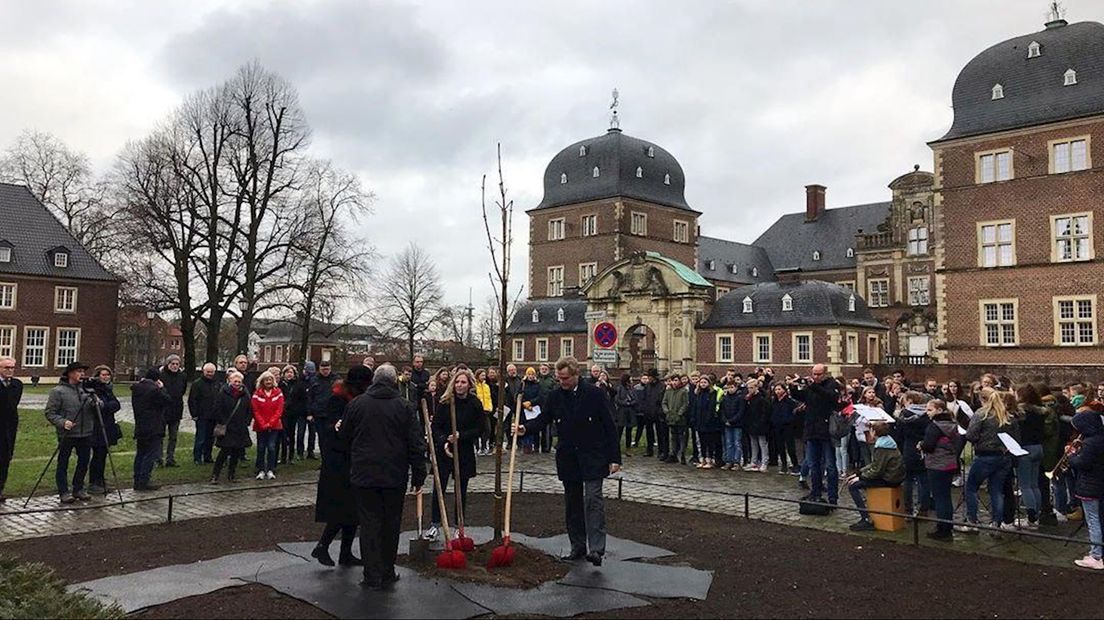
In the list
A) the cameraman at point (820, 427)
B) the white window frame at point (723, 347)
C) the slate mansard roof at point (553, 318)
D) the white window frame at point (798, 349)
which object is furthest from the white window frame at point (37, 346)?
the cameraman at point (820, 427)

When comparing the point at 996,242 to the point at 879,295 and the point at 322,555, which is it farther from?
the point at 322,555

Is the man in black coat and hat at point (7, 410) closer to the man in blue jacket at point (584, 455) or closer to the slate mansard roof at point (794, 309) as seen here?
the man in blue jacket at point (584, 455)

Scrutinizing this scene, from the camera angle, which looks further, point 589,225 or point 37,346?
point 589,225

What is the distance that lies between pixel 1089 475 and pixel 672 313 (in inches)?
1293

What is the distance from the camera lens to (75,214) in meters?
54.6

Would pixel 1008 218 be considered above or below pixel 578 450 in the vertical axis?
above

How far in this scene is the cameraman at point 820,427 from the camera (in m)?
11.6

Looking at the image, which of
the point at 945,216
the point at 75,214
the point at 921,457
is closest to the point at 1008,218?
the point at 945,216

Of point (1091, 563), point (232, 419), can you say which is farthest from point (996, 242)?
point (232, 419)

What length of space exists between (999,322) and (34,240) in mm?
53535

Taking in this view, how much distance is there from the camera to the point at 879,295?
59.7m

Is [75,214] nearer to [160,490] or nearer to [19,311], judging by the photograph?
[19,311]

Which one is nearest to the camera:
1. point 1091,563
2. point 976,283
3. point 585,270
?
point 1091,563

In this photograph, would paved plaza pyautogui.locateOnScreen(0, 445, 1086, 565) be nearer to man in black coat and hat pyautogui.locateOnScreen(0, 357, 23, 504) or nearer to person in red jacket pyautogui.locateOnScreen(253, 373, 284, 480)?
person in red jacket pyautogui.locateOnScreen(253, 373, 284, 480)
